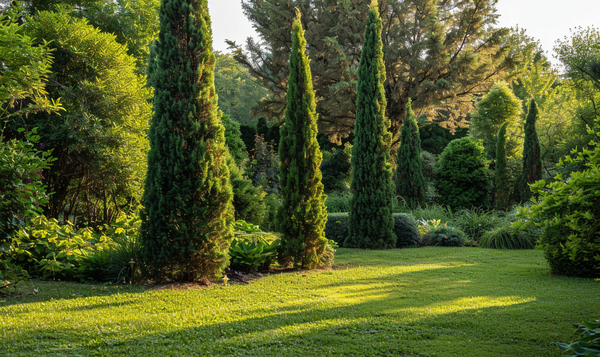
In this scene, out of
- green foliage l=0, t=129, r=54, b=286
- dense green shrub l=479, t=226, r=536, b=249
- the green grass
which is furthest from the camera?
dense green shrub l=479, t=226, r=536, b=249

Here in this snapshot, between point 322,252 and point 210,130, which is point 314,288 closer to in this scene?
point 322,252

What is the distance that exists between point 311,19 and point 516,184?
12189 mm

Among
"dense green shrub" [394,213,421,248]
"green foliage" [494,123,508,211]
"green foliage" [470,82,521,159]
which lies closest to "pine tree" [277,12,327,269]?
"dense green shrub" [394,213,421,248]

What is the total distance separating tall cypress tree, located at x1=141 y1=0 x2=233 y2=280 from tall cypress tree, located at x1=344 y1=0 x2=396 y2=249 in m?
5.01

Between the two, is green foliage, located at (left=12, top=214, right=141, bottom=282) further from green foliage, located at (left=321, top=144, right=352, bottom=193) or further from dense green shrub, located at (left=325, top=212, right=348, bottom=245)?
green foliage, located at (left=321, top=144, right=352, bottom=193)

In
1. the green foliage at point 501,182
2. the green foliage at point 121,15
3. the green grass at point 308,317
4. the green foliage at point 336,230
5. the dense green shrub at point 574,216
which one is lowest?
the green grass at point 308,317

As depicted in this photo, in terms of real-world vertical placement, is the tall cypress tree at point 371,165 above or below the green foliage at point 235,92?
below

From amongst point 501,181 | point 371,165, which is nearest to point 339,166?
point 501,181

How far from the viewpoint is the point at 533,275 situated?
5961 millimetres

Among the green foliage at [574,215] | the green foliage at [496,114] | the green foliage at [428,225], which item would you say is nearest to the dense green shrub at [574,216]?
the green foliage at [574,215]

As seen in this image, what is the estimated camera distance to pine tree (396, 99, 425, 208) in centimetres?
1413

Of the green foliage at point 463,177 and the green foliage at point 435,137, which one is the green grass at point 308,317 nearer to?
the green foliage at point 463,177

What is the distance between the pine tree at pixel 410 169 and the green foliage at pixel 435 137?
10.8 metres

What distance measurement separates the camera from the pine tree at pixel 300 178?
635cm
